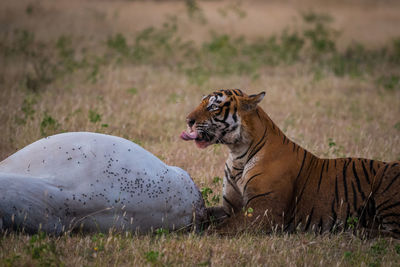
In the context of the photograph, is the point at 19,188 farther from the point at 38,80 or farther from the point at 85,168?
the point at 38,80

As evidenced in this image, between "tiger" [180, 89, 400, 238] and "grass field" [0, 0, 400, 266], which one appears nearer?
"grass field" [0, 0, 400, 266]

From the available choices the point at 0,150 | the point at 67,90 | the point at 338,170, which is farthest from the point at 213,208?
the point at 67,90

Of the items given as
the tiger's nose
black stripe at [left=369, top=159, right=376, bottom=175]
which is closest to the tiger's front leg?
the tiger's nose

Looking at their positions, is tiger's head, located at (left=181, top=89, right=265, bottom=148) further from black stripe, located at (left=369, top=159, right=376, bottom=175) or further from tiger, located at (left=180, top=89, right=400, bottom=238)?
black stripe, located at (left=369, top=159, right=376, bottom=175)

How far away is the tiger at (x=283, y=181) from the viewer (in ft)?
16.3

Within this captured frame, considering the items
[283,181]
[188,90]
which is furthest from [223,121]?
[188,90]

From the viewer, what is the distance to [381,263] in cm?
437

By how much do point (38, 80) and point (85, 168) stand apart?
22.8 feet

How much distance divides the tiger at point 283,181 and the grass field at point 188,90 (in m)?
0.19

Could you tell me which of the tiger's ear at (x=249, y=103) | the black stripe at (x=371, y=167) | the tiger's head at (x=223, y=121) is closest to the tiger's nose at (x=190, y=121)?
the tiger's head at (x=223, y=121)

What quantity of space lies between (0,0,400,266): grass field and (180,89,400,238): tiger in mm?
192

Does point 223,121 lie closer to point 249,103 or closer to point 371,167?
point 249,103

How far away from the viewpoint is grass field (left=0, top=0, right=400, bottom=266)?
4.41 meters

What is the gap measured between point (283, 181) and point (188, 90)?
6.37 m
